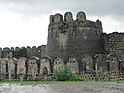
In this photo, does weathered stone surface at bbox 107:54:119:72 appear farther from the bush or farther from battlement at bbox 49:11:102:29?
battlement at bbox 49:11:102:29

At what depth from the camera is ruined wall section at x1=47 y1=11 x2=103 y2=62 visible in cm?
2072

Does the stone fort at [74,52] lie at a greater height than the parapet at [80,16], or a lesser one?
lesser

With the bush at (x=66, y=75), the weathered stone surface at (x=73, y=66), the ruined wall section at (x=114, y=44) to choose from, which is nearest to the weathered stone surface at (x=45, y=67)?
the weathered stone surface at (x=73, y=66)

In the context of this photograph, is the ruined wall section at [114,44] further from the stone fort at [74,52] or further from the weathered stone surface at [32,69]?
the weathered stone surface at [32,69]

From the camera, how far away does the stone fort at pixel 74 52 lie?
1834 cm

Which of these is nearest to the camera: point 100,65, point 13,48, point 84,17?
point 100,65

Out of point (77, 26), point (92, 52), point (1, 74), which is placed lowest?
point (1, 74)

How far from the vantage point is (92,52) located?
2127 cm

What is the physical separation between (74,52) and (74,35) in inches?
39.5

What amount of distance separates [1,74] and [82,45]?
16.7 feet

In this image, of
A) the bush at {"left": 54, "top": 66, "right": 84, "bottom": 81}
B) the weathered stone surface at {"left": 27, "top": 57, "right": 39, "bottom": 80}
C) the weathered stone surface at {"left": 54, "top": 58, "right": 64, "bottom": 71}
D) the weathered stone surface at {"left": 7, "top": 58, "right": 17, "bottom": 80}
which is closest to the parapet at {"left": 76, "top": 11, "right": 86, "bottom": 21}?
the weathered stone surface at {"left": 54, "top": 58, "right": 64, "bottom": 71}

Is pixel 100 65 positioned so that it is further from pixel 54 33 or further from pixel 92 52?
pixel 54 33

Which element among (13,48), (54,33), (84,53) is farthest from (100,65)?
(13,48)

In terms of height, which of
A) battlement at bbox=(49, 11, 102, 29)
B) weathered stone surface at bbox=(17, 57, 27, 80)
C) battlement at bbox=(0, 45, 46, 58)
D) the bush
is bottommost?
the bush
